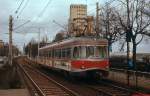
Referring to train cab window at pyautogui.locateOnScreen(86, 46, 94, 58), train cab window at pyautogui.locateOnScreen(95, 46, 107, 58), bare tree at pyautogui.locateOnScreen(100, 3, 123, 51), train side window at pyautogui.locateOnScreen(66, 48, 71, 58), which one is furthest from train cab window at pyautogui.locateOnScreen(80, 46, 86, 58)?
bare tree at pyautogui.locateOnScreen(100, 3, 123, 51)

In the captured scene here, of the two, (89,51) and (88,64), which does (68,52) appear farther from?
(88,64)

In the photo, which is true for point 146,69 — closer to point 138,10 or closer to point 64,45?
point 138,10

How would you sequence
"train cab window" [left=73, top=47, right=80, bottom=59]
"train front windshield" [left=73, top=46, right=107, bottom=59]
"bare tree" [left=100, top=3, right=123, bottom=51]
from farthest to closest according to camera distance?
"bare tree" [left=100, top=3, right=123, bottom=51] < "train cab window" [left=73, top=47, right=80, bottom=59] < "train front windshield" [left=73, top=46, right=107, bottom=59]

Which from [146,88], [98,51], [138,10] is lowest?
[146,88]

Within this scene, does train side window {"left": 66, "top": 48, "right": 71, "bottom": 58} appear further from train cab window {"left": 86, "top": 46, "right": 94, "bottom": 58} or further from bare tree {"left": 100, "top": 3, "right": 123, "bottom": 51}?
bare tree {"left": 100, "top": 3, "right": 123, "bottom": 51}

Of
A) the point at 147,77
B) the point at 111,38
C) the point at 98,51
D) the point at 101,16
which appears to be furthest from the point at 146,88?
the point at 101,16

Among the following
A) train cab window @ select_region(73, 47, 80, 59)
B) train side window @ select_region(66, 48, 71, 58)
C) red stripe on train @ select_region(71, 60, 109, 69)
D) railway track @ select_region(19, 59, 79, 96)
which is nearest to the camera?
railway track @ select_region(19, 59, 79, 96)

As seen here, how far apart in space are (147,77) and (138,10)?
14.7 meters

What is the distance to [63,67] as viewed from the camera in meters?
34.5

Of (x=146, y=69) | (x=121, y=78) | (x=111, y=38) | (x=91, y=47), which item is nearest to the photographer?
(x=91, y=47)

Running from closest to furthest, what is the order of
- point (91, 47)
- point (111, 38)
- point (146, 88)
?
point (146, 88) → point (91, 47) → point (111, 38)

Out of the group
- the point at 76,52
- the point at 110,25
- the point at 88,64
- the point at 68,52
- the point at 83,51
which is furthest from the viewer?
the point at 110,25

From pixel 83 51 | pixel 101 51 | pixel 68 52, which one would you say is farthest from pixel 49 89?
pixel 68 52

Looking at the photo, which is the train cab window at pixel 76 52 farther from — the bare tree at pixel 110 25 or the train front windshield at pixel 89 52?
the bare tree at pixel 110 25
